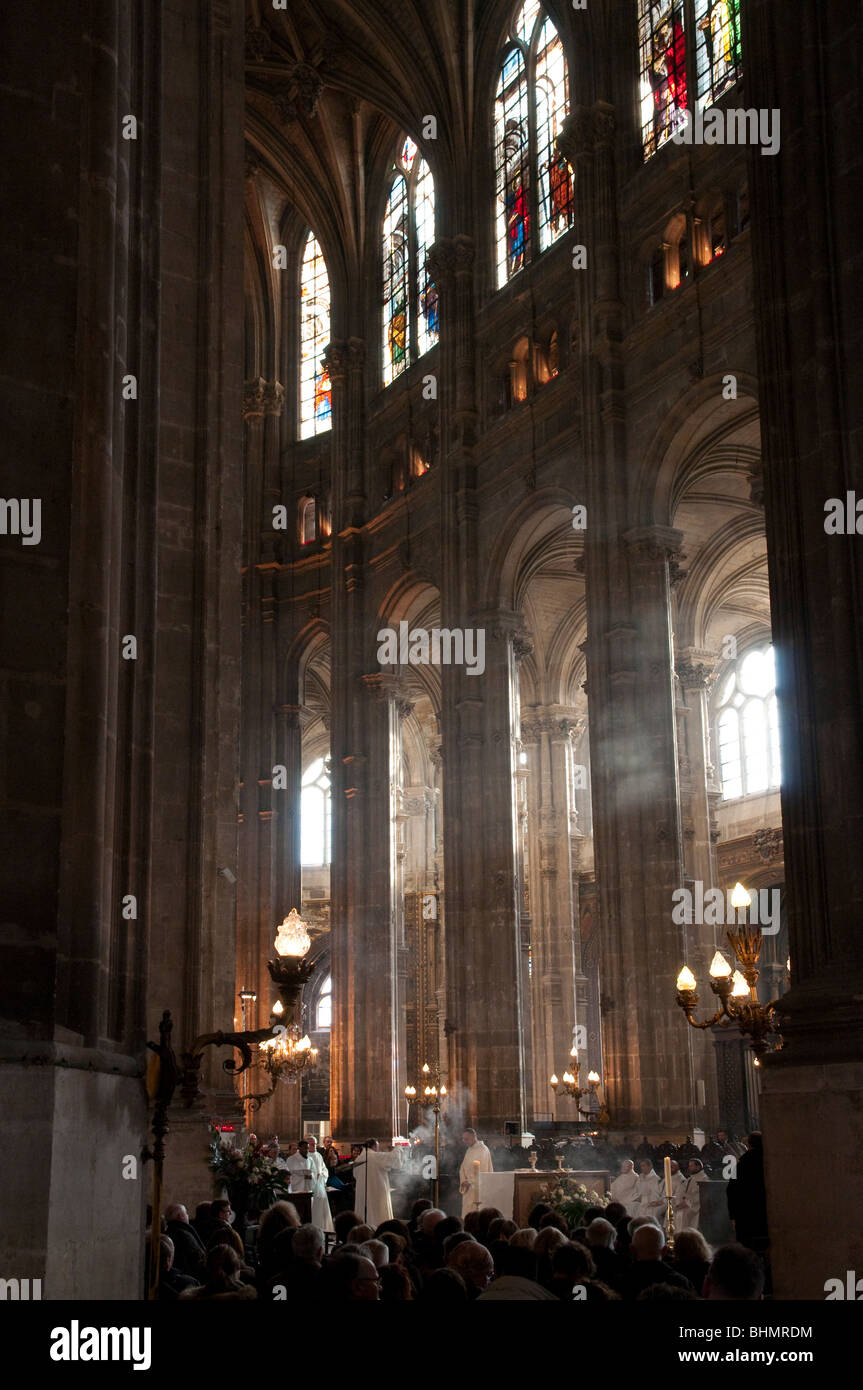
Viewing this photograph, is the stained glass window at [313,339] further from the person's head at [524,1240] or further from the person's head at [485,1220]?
the person's head at [524,1240]

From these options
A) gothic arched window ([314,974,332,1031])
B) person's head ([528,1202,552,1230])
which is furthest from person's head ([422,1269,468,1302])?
gothic arched window ([314,974,332,1031])

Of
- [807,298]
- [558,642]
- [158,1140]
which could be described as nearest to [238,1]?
[807,298]

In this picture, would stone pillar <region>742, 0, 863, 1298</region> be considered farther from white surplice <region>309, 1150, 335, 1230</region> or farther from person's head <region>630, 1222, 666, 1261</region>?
white surplice <region>309, 1150, 335, 1230</region>

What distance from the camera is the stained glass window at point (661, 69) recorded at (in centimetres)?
2495

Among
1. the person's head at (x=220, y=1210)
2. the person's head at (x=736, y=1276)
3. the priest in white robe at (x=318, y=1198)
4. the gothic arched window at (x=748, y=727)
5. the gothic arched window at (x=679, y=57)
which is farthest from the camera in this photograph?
the gothic arched window at (x=748, y=727)

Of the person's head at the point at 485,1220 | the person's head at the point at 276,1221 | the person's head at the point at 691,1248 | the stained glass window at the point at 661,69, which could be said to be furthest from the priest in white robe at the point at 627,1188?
the stained glass window at the point at 661,69

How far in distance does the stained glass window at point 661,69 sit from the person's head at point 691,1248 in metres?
21.3

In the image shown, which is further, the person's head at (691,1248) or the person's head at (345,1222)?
the person's head at (345,1222)

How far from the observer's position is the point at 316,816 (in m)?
48.5

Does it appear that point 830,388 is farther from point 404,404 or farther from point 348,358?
point 348,358

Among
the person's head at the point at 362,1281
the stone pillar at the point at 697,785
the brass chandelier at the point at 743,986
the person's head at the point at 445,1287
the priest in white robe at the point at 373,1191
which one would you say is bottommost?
the priest in white robe at the point at 373,1191

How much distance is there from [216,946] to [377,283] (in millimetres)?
27023

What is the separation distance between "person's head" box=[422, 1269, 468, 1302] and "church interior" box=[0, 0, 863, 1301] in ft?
3.93
